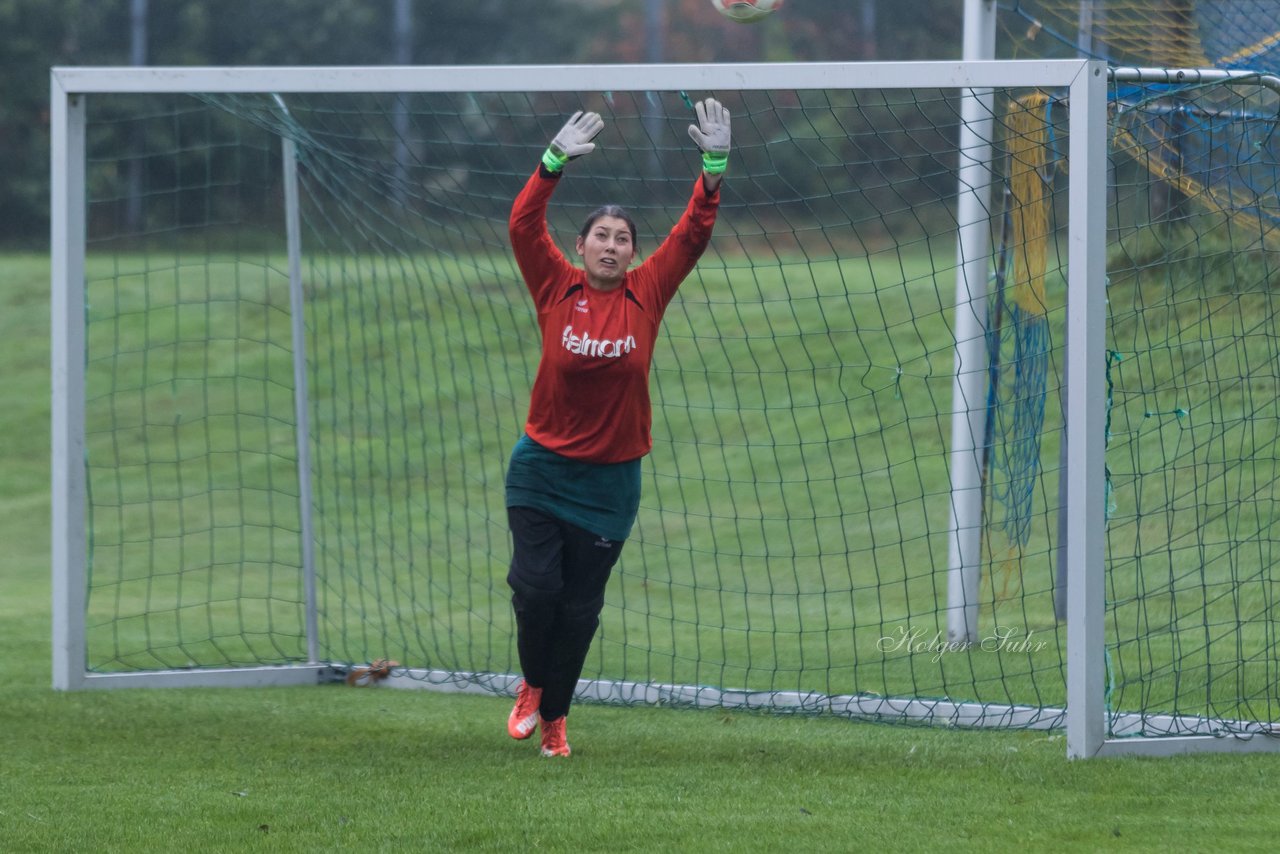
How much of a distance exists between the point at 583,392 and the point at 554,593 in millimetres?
715

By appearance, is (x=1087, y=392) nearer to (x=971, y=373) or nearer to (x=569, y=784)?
(x=569, y=784)

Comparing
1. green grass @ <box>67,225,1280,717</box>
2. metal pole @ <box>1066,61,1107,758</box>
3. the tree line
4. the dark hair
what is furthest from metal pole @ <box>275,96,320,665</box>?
the tree line

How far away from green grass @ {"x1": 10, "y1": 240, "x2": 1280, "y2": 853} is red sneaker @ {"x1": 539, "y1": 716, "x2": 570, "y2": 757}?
0.07 metres

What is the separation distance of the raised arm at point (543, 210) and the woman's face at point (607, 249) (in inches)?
4.6

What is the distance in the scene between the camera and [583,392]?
547cm

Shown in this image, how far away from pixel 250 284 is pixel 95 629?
12.6 metres

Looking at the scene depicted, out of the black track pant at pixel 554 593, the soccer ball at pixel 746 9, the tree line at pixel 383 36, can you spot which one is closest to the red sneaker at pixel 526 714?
the black track pant at pixel 554 593

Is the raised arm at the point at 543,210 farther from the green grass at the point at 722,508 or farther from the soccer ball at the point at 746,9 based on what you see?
the green grass at the point at 722,508

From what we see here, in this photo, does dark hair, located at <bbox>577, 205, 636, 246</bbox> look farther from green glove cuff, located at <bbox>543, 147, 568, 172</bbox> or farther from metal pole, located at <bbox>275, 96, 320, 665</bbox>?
metal pole, located at <bbox>275, 96, 320, 665</bbox>

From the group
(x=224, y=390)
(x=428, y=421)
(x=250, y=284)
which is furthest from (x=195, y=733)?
(x=250, y=284)

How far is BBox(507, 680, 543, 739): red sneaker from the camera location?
18.7 feet

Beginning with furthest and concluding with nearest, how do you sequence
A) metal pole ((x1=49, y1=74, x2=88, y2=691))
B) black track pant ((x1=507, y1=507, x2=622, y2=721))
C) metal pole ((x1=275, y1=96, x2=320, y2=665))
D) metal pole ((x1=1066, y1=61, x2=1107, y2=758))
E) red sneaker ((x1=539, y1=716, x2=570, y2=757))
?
metal pole ((x1=275, y1=96, x2=320, y2=665)), metal pole ((x1=49, y1=74, x2=88, y2=691)), red sneaker ((x1=539, y1=716, x2=570, y2=757)), black track pant ((x1=507, y1=507, x2=622, y2=721)), metal pole ((x1=1066, y1=61, x2=1107, y2=758))

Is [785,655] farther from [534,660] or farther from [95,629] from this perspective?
[95,629]

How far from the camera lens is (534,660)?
18.5 feet
